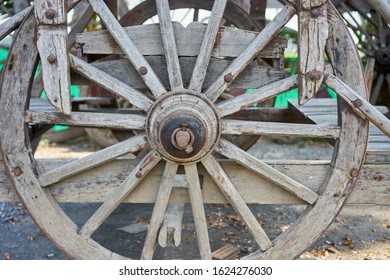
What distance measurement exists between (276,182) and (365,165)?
519mm

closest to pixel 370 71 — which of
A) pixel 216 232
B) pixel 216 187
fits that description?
pixel 216 232

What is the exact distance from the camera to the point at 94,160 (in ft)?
8.58

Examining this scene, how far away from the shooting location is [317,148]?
7.45 metres

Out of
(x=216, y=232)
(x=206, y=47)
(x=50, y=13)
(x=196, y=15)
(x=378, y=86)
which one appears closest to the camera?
(x=50, y=13)

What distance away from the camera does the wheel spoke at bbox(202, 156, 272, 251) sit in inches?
102

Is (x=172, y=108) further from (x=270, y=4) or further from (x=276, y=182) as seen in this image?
(x=270, y=4)

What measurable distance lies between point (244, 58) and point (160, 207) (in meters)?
0.92

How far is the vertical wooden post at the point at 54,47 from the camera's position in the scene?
238cm

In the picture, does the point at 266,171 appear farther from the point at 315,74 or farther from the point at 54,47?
the point at 54,47

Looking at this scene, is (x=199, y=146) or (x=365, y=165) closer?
(x=199, y=146)

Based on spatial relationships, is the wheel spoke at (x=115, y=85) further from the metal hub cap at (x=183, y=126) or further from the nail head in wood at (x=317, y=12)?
the nail head in wood at (x=317, y=12)

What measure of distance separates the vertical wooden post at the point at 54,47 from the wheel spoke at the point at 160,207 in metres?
0.66

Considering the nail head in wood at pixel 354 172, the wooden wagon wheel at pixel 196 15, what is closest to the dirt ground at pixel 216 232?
the wooden wagon wheel at pixel 196 15
